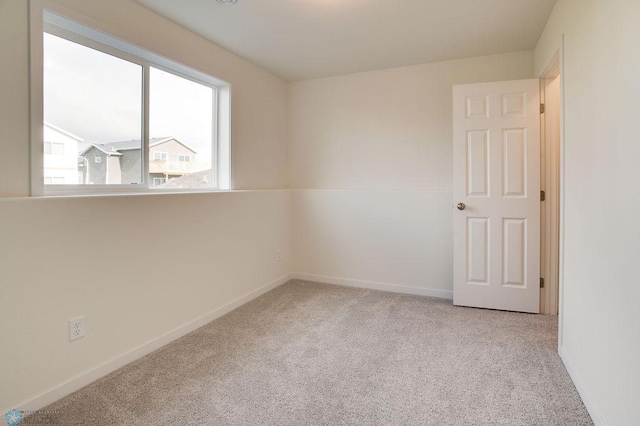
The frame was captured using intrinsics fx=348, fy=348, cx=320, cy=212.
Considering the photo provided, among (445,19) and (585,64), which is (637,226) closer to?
(585,64)

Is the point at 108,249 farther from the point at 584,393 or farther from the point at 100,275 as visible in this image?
the point at 584,393

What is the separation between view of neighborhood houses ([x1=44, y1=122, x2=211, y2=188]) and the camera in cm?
203

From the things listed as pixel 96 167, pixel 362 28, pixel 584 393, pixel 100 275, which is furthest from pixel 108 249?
pixel 584 393

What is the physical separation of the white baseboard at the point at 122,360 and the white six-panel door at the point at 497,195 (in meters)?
2.13

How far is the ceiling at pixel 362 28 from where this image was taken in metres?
2.44

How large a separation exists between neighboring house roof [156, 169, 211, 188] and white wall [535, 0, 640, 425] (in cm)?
278

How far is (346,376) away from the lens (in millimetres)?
2025

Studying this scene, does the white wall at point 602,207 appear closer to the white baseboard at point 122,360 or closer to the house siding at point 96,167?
the white baseboard at point 122,360

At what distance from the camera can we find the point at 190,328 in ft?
8.77

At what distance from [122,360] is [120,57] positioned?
1997mm

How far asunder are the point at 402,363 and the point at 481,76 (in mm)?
2794

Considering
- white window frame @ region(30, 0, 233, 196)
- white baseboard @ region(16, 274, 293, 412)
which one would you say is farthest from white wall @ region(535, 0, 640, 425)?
white window frame @ region(30, 0, 233, 196)

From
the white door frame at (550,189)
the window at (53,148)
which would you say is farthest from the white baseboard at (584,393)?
the window at (53,148)

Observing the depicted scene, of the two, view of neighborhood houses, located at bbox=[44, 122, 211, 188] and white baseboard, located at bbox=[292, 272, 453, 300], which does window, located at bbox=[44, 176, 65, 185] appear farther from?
white baseboard, located at bbox=[292, 272, 453, 300]
